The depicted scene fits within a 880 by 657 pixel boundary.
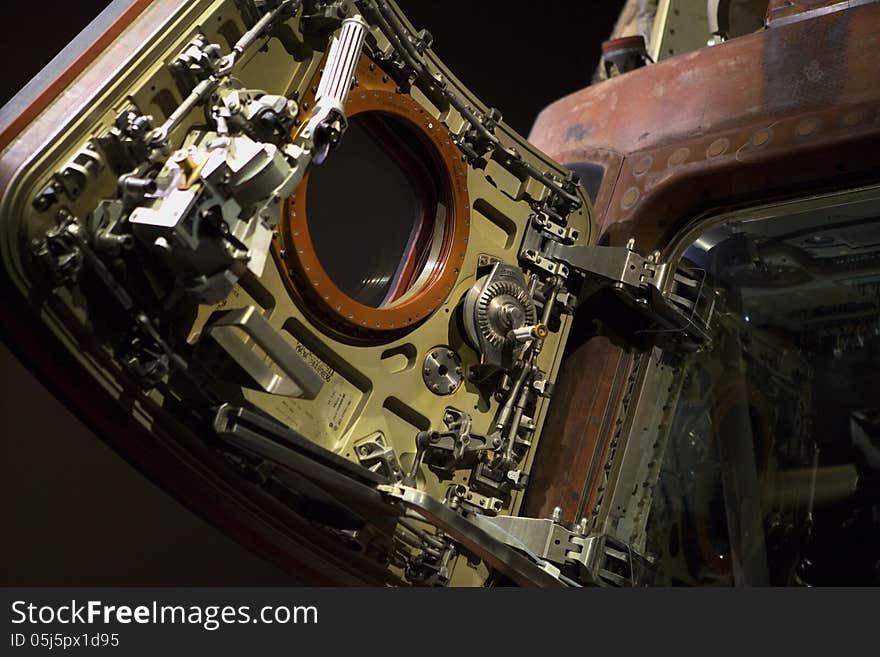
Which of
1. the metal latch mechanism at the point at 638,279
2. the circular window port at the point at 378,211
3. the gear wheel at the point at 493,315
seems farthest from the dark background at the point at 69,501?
the metal latch mechanism at the point at 638,279

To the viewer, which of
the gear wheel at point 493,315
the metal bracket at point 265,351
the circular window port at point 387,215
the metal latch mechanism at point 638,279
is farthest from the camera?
the metal latch mechanism at point 638,279

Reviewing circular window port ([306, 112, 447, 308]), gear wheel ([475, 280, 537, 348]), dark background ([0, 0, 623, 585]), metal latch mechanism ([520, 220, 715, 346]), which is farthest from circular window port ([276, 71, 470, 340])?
dark background ([0, 0, 623, 585])

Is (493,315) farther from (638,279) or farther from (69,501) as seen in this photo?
(69,501)

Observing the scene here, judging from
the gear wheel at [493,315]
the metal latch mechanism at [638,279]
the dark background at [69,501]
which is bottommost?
the dark background at [69,501]

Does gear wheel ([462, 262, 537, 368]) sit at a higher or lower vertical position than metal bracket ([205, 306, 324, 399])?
higher

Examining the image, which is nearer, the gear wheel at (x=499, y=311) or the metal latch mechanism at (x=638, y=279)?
the gear wheel at (x=499, y=311)

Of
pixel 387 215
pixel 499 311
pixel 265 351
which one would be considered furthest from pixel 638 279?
pixel 265 351

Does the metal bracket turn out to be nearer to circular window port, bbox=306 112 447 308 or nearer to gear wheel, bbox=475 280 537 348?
circular window port, bbox=306 112 447 308

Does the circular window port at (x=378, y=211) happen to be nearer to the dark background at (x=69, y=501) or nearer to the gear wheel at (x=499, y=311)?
the gear wheel at (x=499, y=311)

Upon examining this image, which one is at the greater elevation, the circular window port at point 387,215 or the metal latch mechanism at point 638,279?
the metal latch mechanism at point 638,279

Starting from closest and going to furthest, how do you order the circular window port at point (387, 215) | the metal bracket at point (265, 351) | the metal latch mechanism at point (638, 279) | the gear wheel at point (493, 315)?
1. the metal bracket at point (265, 351)
2. the circular window port at point (387, 215)
3. the gear wheel at point (493, 315)
4. the metal latch mechanism at point (638, 279)

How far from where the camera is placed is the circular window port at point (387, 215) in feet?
8.70

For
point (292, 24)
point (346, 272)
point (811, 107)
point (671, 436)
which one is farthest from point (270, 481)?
point (811, 107)

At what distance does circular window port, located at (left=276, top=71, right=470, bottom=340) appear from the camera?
265cm
